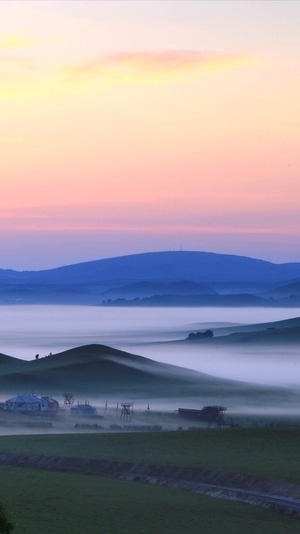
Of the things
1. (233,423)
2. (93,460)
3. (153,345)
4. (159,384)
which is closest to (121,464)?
(93,460)

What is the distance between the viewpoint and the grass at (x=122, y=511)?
123ft

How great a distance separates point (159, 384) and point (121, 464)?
151 ft

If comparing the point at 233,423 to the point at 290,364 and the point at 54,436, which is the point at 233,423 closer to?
the point at 54,436

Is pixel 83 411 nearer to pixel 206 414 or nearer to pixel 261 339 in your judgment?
pixel 206 414

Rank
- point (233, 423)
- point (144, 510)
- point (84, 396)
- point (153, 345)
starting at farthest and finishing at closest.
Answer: point (153, 345)
point (84, 396)
point (233, 423)
point (144, 510)

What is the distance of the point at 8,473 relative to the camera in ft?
158

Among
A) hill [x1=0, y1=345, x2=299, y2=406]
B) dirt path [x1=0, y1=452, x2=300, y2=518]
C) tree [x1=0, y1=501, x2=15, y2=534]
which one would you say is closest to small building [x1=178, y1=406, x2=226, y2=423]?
hill [x1=0, y1=345, x2=299, y2=406]

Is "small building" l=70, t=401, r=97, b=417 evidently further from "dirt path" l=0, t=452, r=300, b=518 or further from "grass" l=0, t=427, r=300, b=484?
"dirt path" l=0, t=452, r=300, b=518

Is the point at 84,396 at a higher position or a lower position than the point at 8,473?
higher

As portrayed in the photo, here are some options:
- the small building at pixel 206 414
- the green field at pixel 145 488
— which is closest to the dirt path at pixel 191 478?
the green field at pixel 145 488

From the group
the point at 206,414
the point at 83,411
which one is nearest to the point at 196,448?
the point at 206,414

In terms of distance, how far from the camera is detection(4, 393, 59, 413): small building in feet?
253

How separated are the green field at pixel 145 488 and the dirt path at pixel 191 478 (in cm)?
74

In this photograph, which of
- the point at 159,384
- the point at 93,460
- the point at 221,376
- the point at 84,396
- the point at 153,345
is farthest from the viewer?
the point at 153,345
